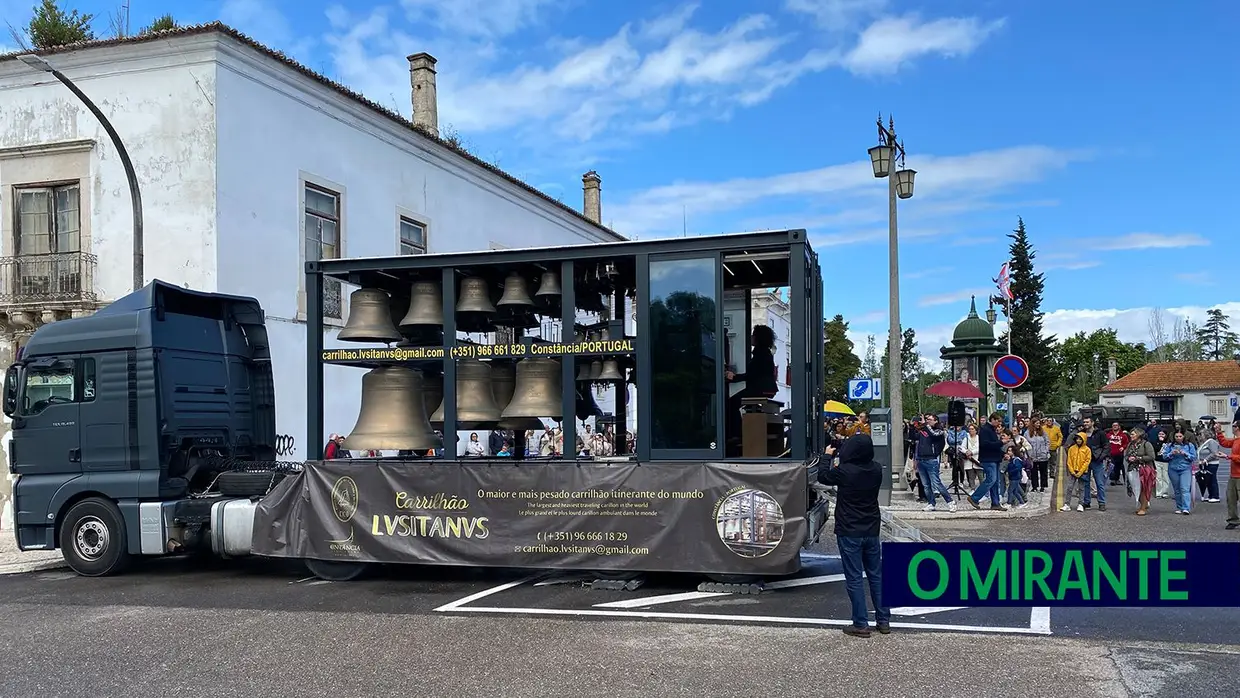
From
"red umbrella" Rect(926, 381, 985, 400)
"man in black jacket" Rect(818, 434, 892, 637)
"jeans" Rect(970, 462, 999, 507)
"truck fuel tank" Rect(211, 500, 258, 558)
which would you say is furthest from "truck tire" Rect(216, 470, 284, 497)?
"red umbrella" Rect(926, 381, 985, 400)

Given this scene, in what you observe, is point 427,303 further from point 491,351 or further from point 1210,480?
point 1210,480

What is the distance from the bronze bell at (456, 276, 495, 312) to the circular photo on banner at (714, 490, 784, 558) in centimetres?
338

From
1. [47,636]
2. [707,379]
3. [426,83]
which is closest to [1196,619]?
[707,379]

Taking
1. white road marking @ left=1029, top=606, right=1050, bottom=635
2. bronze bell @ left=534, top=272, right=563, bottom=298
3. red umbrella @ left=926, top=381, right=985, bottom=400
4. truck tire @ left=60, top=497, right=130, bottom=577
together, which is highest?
bronze bell @ left=534, top=272, right=563, bottom=298

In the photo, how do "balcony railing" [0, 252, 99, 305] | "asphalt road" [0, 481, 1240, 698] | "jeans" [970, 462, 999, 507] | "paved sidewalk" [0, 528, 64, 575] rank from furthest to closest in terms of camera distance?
"balcony railing" [0, 252, 99, 305], "jeans" [970, 462, 999, 507], "paved sidewalk" [0, 528, 64, 575], "asphalt road" [0, 481, 1240, 698]

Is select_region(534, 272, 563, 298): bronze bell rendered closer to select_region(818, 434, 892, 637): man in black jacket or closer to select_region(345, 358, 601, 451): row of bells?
select_region(345, 358, 601, 451): row of bells

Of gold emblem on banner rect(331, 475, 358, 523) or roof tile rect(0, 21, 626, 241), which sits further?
roof tile rect(0, 21, 626, 241)

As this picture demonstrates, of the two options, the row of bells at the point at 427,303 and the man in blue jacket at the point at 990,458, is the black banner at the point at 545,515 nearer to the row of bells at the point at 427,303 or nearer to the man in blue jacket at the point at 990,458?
the row of bells at the point at 427,303

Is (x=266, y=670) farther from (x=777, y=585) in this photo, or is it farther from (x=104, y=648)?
(x=777, y=585)

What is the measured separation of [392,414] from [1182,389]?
260 feet

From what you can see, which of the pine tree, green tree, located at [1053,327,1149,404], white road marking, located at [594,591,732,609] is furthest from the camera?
green tree, located at [1053,327,1149,404]

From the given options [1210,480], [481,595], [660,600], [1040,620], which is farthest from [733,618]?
[1210,480]

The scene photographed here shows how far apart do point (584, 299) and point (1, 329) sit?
13.1 m

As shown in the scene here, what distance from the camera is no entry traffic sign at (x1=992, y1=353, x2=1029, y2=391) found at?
58.5 feet
